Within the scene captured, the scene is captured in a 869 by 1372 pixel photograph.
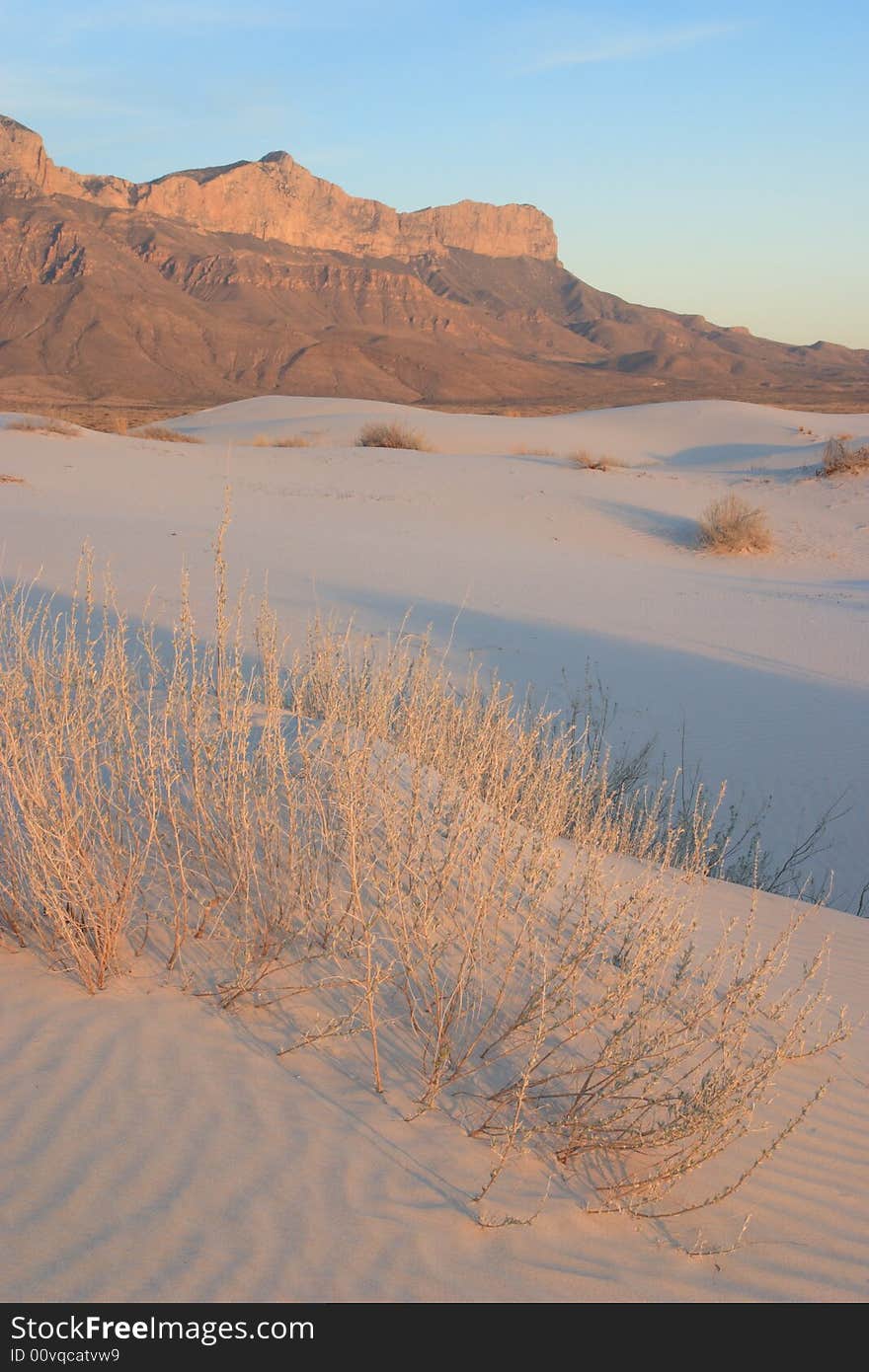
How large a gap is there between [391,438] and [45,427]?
723 cm

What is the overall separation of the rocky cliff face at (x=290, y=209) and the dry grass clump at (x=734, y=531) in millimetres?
103472

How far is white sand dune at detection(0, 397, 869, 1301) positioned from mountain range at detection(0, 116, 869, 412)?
118 ft

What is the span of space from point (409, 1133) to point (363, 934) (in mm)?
589

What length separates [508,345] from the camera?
10475 cm

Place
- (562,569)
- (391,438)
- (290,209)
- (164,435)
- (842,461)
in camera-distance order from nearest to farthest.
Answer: (562,569)
(842,461)
(391,438)
(164,435)
(290,209)

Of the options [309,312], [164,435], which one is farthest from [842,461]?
[309,312]

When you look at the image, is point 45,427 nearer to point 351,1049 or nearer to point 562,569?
point 562,569

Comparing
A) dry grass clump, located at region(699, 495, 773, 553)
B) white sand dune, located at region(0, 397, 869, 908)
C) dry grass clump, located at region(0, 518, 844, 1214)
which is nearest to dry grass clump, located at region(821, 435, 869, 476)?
white sand dune, located at region(0, 397, 869, 908)

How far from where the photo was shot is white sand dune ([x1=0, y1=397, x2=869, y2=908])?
7.62 meters

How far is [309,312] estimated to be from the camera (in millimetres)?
95250

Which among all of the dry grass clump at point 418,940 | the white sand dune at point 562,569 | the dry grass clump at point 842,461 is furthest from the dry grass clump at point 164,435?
the dry grass clump at point 418,940
